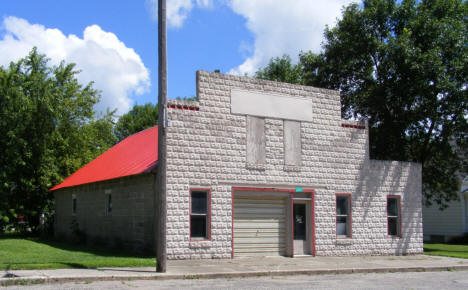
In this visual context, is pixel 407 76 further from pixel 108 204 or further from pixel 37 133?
pixel 37 133

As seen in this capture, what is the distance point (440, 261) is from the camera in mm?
18297

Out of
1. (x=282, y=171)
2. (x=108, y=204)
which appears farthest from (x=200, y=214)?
(x=108, y=204)

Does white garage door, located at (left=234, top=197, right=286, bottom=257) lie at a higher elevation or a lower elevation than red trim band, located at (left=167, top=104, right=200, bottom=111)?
lower

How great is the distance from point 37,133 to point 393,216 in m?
18.6

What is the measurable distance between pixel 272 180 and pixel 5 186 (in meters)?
15.9

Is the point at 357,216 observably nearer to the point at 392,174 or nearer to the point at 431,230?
the point at 392,174

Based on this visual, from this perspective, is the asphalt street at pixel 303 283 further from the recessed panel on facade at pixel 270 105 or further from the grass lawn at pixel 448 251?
the grass lawn at pixel 448 251

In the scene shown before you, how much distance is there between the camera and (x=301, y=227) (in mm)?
18766

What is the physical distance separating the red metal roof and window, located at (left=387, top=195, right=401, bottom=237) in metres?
9.61

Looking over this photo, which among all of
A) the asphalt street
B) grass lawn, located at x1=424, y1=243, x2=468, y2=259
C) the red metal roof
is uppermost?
the red metal roof

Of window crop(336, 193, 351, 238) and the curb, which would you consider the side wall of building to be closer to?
the curb

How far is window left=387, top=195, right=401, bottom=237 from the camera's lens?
20.6 metres

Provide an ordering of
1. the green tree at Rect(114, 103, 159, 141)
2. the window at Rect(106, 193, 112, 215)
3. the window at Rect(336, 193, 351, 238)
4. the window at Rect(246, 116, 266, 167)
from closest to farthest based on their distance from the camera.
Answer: the window at Rect(246, 116, 266, 167) < the window at Rect(336, 193, 351, 238) < the window at Rect(106, 193, 112, 215) < the green tree at Rect(114, 103, 159, 141)

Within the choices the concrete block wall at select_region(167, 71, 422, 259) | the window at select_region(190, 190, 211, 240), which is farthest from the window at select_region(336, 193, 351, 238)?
the window at select_region(190, 190, 211, 240)
